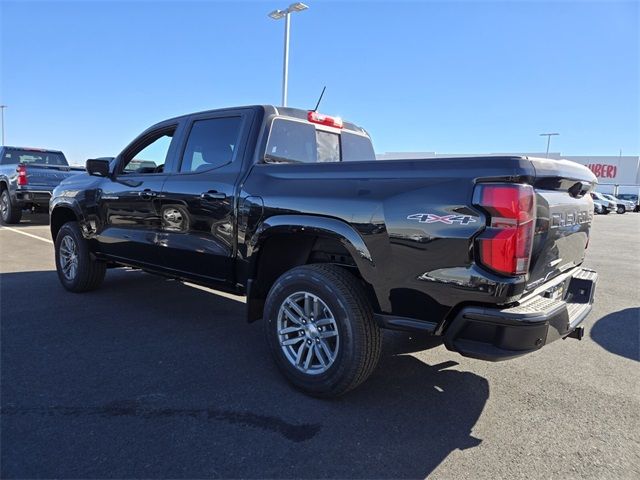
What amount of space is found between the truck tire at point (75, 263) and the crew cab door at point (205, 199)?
1.65m

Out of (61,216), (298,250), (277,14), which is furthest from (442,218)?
(277,14)

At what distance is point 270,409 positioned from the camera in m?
3.00

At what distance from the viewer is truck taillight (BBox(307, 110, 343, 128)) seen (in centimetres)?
427

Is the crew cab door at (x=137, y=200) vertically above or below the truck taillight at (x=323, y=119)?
below

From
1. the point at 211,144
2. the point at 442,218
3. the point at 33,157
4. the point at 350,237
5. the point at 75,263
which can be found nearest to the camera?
the point at 442,218

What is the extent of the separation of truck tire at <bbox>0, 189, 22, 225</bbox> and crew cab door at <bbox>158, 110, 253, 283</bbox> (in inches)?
382

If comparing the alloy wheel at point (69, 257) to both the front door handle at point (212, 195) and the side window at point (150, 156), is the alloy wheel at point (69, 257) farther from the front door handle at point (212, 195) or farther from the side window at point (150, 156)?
the front door handle at point (212, 195)

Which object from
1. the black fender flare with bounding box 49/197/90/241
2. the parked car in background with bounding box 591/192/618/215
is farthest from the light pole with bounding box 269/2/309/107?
the parked car in background with bounding box 591/192/618/215

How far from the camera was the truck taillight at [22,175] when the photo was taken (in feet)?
37.2

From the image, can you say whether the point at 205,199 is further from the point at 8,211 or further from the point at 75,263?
the point at 8,211

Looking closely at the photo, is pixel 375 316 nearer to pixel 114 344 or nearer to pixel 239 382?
pixel 239 382

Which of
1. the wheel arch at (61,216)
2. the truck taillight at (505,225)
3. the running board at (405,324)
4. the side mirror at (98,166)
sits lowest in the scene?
the running board at (405,324)

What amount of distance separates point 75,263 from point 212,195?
A: 9.10 feet

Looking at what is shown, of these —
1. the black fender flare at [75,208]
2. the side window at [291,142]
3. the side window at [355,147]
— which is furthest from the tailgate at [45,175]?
the side window at [291,142]
